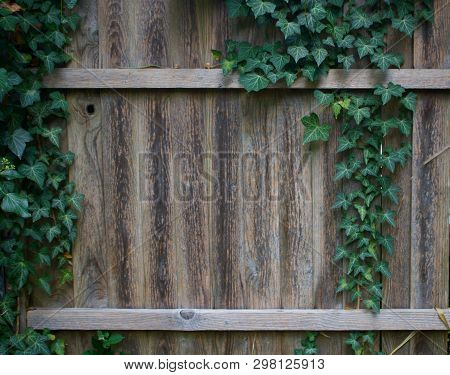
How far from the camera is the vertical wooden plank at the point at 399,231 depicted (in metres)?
2.38

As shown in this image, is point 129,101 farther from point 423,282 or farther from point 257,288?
point 423,282

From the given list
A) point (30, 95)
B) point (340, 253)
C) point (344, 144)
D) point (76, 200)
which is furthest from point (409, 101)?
point (30, 95)

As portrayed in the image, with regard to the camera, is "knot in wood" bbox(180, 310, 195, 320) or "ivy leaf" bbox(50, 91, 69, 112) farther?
"knot in wood" bbox(180, 310, 195, 320)

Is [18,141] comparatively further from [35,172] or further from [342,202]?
[342,202]

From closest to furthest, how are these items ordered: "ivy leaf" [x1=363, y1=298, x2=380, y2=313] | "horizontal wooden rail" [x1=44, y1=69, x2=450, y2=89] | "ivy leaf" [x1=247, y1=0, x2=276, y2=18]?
1. "ivy leaf" [x1=247, y1=0, x2=276, y2=18]
2. "horizontal wooden rail" [x1=44, y1=69, x2=450, y2=89]
3. "ivy leaf" [x1=363, y1=298, x2=380, y2=313]

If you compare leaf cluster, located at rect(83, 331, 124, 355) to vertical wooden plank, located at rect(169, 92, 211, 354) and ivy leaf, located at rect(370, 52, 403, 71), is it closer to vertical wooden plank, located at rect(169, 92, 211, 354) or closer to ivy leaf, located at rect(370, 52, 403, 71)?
vertical wooden plank, located at rect(169, 92, 211, 354)

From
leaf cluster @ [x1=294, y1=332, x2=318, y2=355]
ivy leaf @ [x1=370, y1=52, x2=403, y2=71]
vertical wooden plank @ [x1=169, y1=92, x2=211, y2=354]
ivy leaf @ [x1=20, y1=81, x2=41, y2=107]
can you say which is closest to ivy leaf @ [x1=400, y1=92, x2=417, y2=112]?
ivy leaf @ [x1=370, y1=52, x2=403, y2=71]

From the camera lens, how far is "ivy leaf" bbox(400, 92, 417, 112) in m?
2.32

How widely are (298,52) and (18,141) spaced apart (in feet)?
4.01

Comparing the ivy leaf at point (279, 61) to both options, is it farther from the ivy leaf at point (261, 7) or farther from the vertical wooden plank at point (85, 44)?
the vertical wooden plank at point (85, 44)

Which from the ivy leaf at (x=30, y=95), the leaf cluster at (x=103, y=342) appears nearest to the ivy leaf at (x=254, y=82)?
the ivy leaf at (x=30, y=95)

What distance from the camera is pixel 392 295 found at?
251 centimetres

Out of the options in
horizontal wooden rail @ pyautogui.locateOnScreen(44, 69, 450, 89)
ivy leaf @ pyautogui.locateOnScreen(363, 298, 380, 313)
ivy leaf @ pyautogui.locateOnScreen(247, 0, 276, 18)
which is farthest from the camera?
ivy leaf @ pyautogui.locateOnScreen(363, 298, 380, 313)

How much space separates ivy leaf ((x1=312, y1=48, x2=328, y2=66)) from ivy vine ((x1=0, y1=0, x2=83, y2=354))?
40.2 inches
